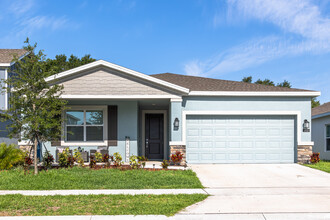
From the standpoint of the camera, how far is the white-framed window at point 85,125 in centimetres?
1380

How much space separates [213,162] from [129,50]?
9086 millimetres

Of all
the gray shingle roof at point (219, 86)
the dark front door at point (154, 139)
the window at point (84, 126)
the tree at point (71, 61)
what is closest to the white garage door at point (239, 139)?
the gray shingle roof at point (219, 86)

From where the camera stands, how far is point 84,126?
13.8m

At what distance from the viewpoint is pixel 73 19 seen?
14703mm

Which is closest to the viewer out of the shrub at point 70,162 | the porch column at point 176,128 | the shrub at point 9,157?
the shrub at point 9,157

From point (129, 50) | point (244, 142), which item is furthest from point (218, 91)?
point (129, 50)

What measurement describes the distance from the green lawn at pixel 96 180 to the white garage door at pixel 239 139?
10.8 feet

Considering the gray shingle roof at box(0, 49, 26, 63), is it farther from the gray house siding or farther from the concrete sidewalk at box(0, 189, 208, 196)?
the gray house siding

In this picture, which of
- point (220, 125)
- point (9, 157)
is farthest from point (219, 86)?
point (9, 157)

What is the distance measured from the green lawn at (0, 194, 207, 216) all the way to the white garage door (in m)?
6.35

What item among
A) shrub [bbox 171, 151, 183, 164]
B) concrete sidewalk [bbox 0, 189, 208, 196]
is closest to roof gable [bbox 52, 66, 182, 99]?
shrub [bbox 171, 151, 183, 164]

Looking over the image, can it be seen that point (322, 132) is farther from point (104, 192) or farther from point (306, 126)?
point (104, 192)

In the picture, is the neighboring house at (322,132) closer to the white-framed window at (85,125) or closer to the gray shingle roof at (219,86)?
the gray shingle roof at (219,86)

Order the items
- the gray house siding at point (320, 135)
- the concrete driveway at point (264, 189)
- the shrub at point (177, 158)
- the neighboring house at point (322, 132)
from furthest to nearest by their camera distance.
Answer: the gray house siding at point (320, 135) < the neighboring house at point (322, 132) < the shrub at point (177, 158) < the concrete driveway at point (264, 189)
